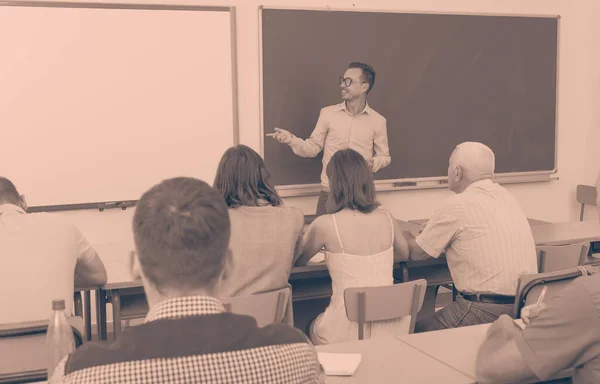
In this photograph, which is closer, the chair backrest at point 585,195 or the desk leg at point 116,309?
the desk leg at point 116,309

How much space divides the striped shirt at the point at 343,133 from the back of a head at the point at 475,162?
203 cm

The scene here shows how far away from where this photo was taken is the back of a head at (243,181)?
10.8ft

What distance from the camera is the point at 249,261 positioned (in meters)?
3.15

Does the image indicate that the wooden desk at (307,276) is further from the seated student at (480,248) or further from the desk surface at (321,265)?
the seated student at (480,248)

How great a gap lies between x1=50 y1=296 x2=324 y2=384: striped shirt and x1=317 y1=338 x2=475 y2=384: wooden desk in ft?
2.49

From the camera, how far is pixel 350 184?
340 centimetres

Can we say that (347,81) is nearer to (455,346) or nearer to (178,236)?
(455,346)

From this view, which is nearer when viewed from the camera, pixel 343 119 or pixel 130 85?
pixel 130 85

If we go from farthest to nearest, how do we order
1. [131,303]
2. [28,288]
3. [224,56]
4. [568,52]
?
[568,52] < [224,56] < [131,303] < [28,288]

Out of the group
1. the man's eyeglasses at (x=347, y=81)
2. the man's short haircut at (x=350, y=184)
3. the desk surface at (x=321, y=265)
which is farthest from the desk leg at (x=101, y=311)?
the man's eyeglasses at (x=347, y=81)

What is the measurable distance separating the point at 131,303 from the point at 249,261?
2.51 feet

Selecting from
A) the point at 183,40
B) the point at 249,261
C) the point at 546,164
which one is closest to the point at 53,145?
the point at 183,40

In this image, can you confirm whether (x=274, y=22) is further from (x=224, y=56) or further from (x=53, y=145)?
(x=53, y=145)

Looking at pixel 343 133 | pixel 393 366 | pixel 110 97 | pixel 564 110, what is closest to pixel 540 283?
pixel 393 366
